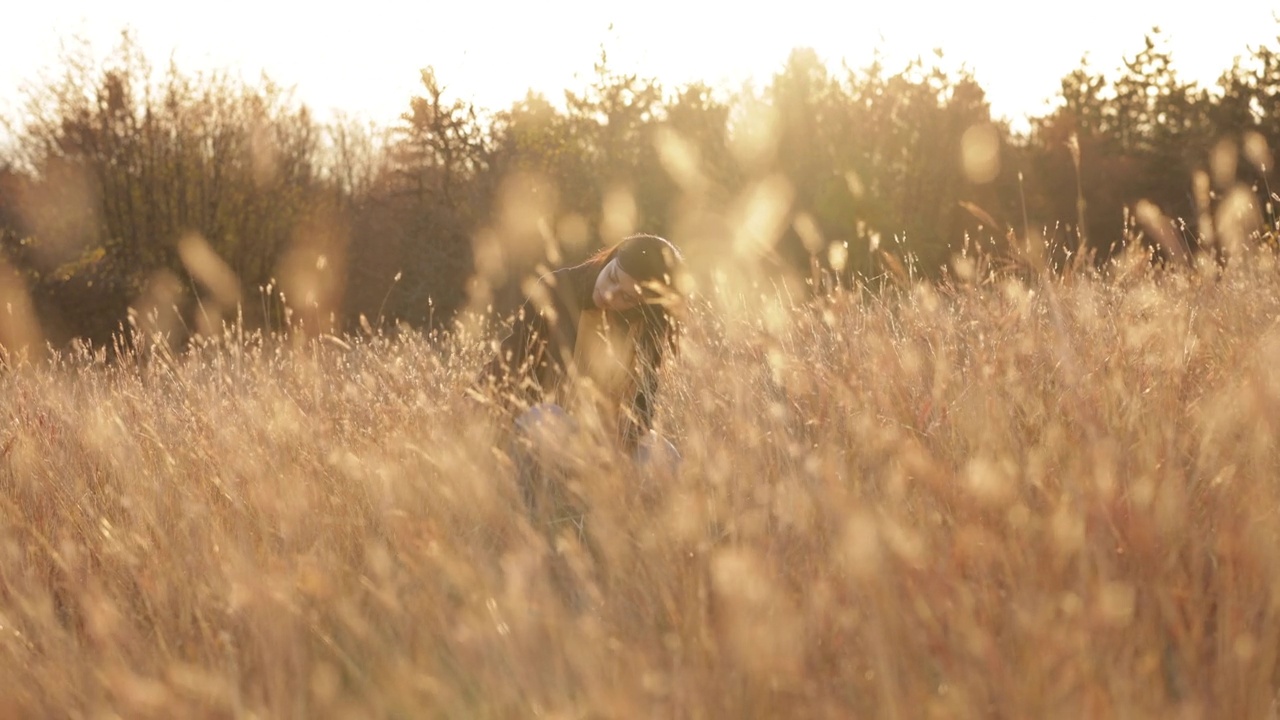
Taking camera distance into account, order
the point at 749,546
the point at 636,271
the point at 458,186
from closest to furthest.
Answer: the point at 749,546 < the point at 636,271 < the point at 458,186

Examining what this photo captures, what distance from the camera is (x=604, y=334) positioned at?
12.3 feet

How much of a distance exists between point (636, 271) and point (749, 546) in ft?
4.73

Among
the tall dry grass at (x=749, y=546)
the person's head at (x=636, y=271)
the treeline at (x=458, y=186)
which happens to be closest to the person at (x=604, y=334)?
the person's head at (x=636, y=271)

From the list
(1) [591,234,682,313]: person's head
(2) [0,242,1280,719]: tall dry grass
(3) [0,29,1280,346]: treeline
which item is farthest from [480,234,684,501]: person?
(3) [0,29,1280,346]: treeline

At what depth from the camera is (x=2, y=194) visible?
13.7 m

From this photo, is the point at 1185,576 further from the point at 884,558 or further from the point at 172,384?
the point at 172,384

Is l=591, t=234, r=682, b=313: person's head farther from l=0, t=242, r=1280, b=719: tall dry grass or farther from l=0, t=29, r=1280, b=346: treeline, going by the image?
l=0, t=29, r=1280, b=346: treeline

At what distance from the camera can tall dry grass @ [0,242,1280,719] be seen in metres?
1.68

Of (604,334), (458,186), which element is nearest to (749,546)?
(604,334)

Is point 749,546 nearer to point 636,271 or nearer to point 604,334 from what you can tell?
point 636,271

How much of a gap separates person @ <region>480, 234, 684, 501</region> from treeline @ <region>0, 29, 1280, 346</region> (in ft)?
28.3

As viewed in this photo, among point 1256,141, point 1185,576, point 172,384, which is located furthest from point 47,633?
point 1256,141

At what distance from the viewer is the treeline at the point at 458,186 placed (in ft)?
45.5

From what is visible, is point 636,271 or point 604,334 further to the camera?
point 604,334
